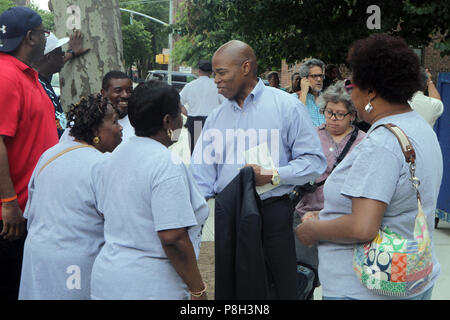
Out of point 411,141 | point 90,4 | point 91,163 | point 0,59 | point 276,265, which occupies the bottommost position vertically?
point 276,265

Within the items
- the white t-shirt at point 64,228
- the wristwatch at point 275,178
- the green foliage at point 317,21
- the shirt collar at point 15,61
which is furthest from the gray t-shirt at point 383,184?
the green foliage at point 317,21

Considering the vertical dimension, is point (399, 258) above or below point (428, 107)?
above

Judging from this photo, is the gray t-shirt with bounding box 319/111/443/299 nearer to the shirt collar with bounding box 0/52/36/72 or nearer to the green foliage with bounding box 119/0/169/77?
the shirt collar with bounding box 0/52/36/72

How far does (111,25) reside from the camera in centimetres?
452

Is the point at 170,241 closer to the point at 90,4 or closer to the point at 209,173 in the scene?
the point at 209,173

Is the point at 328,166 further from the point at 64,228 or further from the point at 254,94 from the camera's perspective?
the point at 64,228

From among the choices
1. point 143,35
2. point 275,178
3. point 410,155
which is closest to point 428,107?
point 275,178

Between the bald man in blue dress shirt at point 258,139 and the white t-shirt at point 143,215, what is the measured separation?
96 cm

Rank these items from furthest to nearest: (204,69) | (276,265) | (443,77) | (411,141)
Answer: (204,69), (443,77), (276,265), (411,141)

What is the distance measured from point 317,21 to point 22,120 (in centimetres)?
652

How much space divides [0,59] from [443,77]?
582 centimetres

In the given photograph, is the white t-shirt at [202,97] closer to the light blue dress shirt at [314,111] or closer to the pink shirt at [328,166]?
the light blue dress shirt at [314,111]

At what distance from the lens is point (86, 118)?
9.63ft

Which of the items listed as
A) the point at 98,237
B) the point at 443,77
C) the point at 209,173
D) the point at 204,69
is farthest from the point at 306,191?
the point at 204,69
